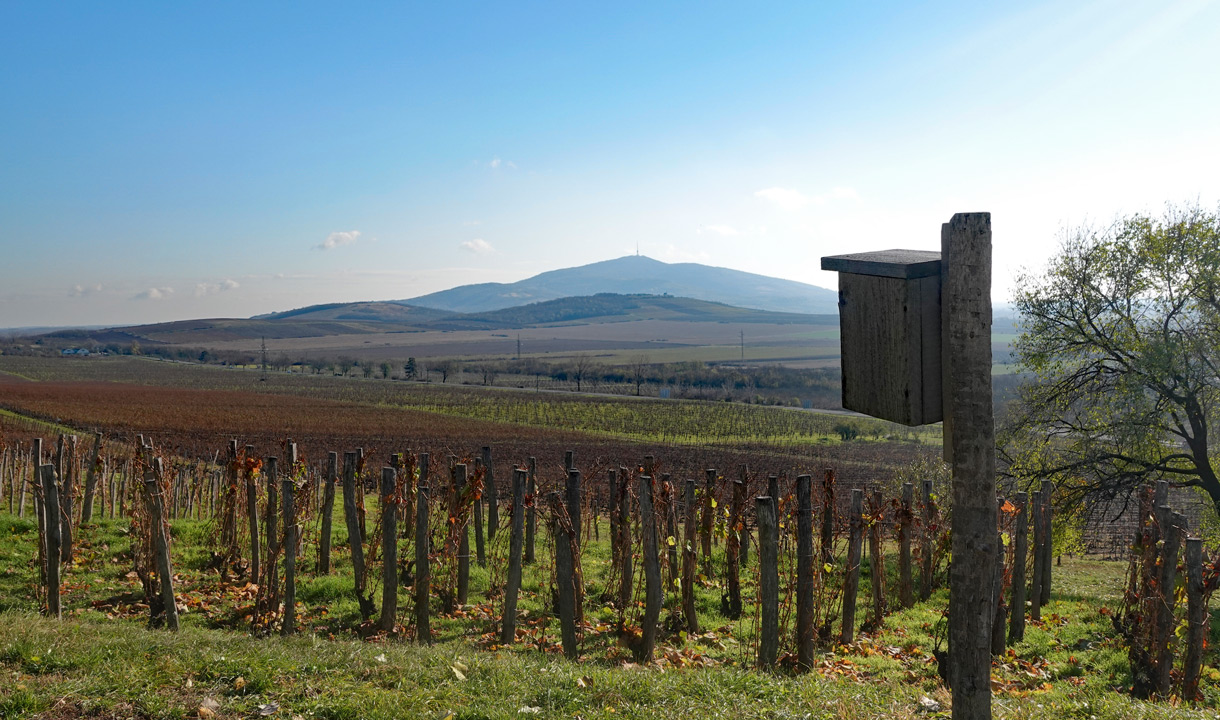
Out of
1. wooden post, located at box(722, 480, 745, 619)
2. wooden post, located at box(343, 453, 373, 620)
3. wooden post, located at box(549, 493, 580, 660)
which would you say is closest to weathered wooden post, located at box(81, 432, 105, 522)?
wooden post, located at box(343, 453, 373, 620)

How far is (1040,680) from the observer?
7875 millimetres

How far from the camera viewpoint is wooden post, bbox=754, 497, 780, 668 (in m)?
7.23

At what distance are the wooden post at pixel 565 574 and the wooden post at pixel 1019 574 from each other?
5920 mm

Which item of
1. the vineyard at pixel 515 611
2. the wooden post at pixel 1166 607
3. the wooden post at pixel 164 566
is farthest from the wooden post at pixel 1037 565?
the wooden post at pixel 164 566

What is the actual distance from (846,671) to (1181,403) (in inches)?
494

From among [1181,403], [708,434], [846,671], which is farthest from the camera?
[708,434]

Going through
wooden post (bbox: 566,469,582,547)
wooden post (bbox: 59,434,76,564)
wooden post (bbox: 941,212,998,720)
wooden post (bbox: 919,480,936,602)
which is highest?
wooden post (bbox: 941,212,998,720)

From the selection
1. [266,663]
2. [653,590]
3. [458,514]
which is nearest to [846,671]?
[653,590]

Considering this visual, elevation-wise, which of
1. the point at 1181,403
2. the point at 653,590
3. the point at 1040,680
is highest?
the point at 1181,403

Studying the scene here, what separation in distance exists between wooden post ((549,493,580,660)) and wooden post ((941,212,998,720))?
456cm

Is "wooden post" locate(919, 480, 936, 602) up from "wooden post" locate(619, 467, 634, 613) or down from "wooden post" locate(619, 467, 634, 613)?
down

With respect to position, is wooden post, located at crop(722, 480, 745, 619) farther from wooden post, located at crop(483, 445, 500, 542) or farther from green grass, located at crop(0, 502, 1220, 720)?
wooden post, located at crop(483, 445, 500, 542)

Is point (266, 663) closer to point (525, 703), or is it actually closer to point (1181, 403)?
point (525, 703)

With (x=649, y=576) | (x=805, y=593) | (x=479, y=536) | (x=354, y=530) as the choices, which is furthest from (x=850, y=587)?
(x=354, y=530)
